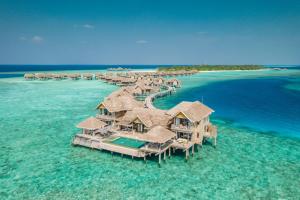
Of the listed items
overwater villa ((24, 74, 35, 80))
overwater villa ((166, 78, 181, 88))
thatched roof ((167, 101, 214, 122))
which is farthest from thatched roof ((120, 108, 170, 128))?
overwater villa ((24, 74, 35, 80))

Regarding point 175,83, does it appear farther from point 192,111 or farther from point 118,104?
point 192,111

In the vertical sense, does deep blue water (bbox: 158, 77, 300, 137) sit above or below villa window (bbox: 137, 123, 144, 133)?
below

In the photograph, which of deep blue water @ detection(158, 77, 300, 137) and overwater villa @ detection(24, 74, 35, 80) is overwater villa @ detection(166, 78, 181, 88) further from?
overwater villa @ detection(24, 74, 35, 80)

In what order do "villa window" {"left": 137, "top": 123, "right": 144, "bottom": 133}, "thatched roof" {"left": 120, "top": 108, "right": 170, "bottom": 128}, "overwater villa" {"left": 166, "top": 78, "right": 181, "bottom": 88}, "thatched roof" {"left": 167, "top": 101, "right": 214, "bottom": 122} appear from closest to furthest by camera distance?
"thatched roof" {"left": 167, "top": 101, "right": 214, "bottom": 122} → "thatched roof" {"left": 120, "top": 108, "right": 170, "bottom": 128} → "villa window" {"left": 137, "top": 123, "right": 144, "bottom": 133} → "overwater villa" {"left": 166, "top": 78, "right": 181, "bottom": 88}

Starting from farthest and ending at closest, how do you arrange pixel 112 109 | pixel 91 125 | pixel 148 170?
pixel 112 109 → pixel 91 125 → pixel 148 170

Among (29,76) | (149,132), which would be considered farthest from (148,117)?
(29,76)

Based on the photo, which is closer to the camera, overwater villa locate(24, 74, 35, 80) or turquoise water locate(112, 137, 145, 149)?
turquoise water locate(112, 137, 145, 149)

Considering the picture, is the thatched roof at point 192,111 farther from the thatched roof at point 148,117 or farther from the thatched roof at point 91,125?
the thatched roof at point 91,125

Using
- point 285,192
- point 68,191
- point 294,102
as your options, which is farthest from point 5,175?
point 294,102

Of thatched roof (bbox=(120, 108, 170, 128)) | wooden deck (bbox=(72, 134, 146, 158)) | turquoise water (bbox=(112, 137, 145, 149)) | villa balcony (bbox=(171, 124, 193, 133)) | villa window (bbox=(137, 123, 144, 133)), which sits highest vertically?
thatched roof (bbox=(120, 108, 170, 128))
